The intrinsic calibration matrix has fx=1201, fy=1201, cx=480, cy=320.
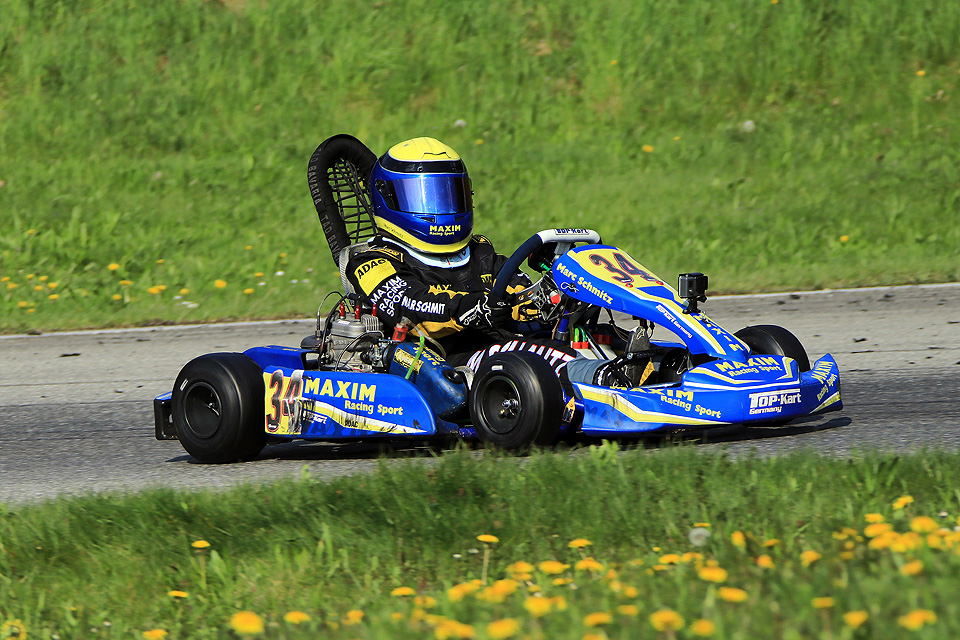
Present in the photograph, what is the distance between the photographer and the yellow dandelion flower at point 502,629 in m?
2.23

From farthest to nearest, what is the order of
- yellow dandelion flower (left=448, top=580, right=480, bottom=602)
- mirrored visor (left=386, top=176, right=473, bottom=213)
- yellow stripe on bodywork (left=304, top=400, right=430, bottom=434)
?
mirrored visor (left=386, top=176, right=473, bottom=213), yellow stripe on bodywork (left=304, top=400, right=430, bottom=434), yellow dandelion flower (left=448, top=580, right=480, bottom=602)

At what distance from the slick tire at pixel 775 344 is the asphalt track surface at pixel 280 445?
31cm

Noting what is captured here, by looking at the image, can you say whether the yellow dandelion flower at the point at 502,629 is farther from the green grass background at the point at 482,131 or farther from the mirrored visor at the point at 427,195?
the green grass background at the point at 482,131

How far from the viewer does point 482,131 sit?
1315 cm

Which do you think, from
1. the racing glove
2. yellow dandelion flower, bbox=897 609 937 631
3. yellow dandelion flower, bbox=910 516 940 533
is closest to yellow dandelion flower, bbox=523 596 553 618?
yellow dandelion flower, bbox=897 609 937 631

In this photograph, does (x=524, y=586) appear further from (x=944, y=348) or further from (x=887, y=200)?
(x=887, y=200)

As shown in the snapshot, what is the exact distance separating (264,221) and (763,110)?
17.9 feet

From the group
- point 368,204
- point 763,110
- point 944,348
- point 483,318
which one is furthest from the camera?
point 763,110

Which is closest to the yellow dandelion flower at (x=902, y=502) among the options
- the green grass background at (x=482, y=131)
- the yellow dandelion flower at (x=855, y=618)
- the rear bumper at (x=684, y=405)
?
the yellow dandelion flower at (x=855, y=618)

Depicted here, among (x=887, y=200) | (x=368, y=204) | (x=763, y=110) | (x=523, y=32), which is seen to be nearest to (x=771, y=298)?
(x=887, y=200)

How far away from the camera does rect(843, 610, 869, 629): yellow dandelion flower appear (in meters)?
2.16

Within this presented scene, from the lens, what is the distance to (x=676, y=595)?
2.56m

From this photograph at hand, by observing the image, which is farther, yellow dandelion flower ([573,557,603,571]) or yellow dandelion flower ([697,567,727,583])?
yellow dandelion flower ([573,557,603,571])

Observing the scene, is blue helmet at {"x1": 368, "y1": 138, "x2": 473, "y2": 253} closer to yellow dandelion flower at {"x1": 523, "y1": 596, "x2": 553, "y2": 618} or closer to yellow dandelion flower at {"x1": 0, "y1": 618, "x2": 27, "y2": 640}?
yellow dandelion flower at {"x1": 0, "y1": 618, "x2": 27, "y2": 640}
